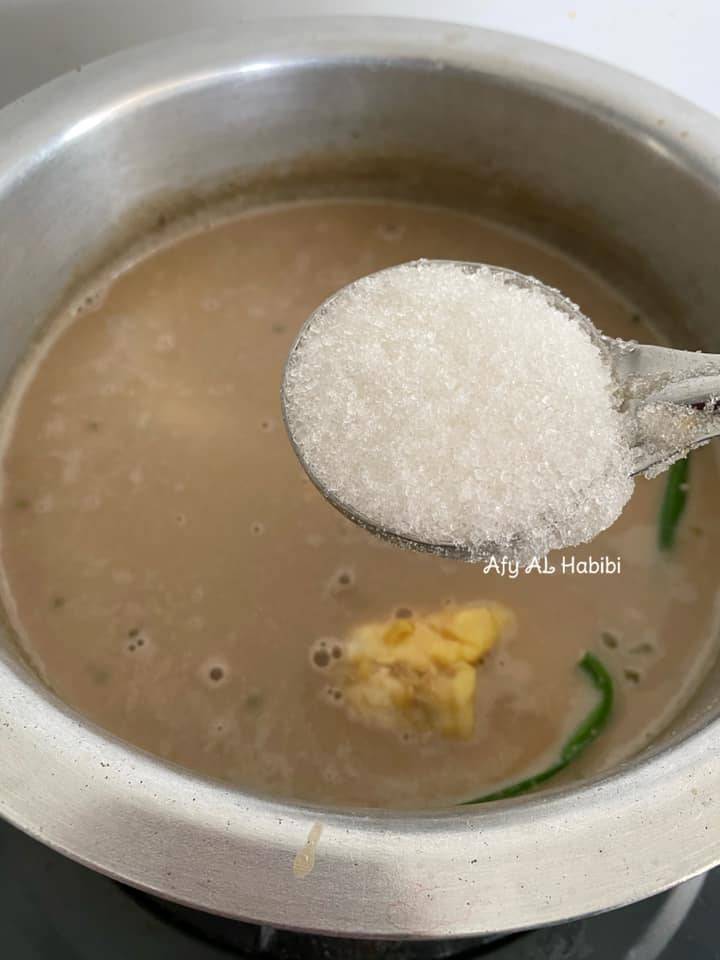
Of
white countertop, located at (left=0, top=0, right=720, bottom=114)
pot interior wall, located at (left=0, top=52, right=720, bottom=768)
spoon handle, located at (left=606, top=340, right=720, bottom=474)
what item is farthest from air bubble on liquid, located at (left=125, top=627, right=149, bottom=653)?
white countertop, located at (left=0, top=0, right=720, bottom=114)

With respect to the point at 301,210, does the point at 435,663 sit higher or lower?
lower

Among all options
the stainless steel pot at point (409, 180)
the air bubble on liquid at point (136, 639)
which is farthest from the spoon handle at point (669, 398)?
the air bubble on liquid at point (136, 639)

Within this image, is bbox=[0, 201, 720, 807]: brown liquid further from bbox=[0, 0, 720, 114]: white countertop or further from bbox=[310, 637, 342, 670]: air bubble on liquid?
bbox=[0, 0, 720, 114]: white countertop

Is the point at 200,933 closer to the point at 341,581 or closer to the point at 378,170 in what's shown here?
the point at 341,581

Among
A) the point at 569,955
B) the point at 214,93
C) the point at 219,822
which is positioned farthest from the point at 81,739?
the point at 214,93

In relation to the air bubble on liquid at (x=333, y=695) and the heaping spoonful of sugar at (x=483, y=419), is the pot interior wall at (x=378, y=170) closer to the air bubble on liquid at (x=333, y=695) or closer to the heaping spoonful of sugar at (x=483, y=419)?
the heaping spoonful of sugar at (x=483, y=419)

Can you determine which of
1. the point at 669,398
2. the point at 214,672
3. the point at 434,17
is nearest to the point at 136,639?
the point at 214,672

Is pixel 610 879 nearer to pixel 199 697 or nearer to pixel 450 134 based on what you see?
pixel 199 697
